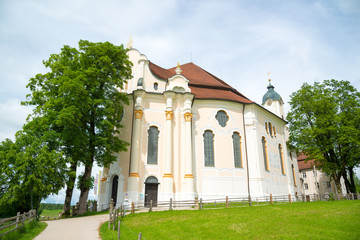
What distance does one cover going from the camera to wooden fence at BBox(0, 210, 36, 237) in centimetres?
964

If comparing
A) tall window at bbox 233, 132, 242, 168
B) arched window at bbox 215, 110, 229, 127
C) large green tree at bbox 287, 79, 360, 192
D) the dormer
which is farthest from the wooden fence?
large green tree at bbox 287, 79, 360, 192

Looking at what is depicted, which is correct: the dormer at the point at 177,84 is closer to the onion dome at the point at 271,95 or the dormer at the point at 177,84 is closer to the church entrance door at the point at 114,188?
the church entrance door at the point at 114,188

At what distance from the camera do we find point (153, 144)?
24.7m

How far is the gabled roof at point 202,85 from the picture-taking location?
28.4 metres

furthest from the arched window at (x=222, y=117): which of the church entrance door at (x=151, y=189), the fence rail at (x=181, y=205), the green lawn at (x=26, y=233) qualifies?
the green lawn at (x=26, y=233)

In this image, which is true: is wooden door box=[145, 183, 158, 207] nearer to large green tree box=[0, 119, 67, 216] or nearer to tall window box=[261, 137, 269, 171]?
large green tree box=[0, 119, 67, 216]

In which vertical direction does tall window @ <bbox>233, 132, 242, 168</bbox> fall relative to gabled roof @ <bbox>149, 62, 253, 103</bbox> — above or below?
below

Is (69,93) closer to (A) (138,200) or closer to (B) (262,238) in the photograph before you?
(A) (138,200)

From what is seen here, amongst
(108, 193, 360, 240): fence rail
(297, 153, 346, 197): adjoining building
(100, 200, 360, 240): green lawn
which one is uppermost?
(297, 153, 346, 197): adjoining building

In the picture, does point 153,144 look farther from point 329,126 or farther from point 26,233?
point 329,126

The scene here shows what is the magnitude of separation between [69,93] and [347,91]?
31.4m

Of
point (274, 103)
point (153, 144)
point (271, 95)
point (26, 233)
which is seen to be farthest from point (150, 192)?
point (271, 95)

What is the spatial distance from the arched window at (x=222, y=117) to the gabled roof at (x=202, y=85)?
1.61 meters

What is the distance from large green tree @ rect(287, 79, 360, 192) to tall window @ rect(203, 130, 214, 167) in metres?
12.1
